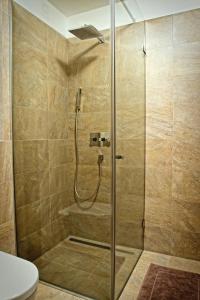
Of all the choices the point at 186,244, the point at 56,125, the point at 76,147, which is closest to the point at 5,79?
the point at 56,125

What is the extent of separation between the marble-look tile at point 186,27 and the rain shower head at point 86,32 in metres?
0.80

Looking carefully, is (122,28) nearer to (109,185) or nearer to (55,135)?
(55,135)

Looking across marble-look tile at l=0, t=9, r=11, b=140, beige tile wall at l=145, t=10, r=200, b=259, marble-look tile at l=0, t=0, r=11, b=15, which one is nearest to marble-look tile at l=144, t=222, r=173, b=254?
beige tile wall at l=145, t=10, r=200, b=259

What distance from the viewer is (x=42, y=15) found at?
1.65 meters

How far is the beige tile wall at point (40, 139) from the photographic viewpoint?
63.4 inches

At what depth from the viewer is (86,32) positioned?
1.53 meters

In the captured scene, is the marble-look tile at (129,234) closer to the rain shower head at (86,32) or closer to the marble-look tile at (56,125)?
the marble-look tile at (56,125)

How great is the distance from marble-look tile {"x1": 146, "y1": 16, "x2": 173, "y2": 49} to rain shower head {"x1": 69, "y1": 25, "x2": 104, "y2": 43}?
0.69 meters

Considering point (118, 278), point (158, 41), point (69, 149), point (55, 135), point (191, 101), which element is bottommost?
point (118, 278)

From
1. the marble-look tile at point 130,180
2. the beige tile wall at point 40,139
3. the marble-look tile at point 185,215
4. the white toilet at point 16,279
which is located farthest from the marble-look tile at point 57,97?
the marble-look tile at point 185,215

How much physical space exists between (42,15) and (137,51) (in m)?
0.78

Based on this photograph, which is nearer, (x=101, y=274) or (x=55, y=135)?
(x=101, y=274)

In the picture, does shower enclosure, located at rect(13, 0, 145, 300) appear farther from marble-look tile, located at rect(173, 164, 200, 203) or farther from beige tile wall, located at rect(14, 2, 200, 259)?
marble-look tile, located at rect(173, 164, 200, 203)

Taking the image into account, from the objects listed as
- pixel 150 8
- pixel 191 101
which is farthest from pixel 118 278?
pixel 150 8
